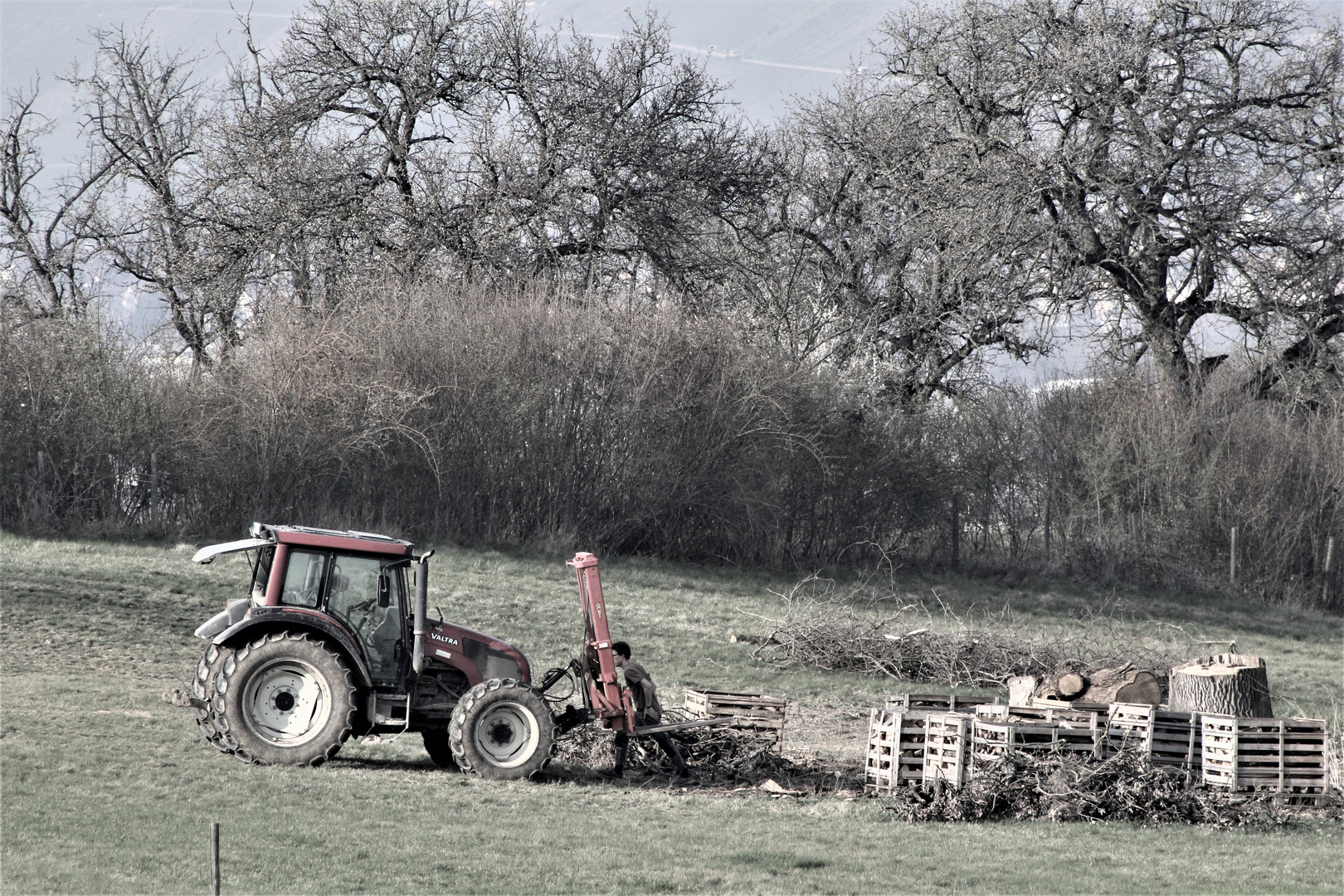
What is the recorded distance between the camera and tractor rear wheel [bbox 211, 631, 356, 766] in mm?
9672

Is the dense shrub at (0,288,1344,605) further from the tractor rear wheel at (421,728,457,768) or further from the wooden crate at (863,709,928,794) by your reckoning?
the wooden crate at (863,709,928,794)

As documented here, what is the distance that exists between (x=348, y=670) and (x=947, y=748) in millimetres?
4634

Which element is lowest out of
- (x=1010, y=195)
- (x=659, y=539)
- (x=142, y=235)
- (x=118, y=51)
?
(x=659, y=539)

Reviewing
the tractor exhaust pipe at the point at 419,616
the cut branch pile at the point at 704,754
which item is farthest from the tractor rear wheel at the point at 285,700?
the cut branch pile at the point at 704,754

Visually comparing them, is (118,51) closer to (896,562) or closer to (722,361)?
(722,361)

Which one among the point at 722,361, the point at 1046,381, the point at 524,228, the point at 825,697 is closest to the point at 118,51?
the point at 524,228

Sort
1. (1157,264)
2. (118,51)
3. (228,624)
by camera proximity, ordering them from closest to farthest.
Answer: (228,624)
(1157,264)
(118,51)

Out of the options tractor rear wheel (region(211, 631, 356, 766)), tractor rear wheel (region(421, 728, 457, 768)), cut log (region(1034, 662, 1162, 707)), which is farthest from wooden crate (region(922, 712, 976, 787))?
tractor rear wheel (region(211, 631, 356, 766))

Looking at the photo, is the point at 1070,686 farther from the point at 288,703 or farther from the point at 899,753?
the point at 288,703

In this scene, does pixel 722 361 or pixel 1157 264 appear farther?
pixel 1157 264

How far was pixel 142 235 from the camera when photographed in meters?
29.8

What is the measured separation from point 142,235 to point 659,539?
1488 centimetres

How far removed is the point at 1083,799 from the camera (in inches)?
373

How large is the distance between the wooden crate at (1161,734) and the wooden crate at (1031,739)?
0.19 metres
